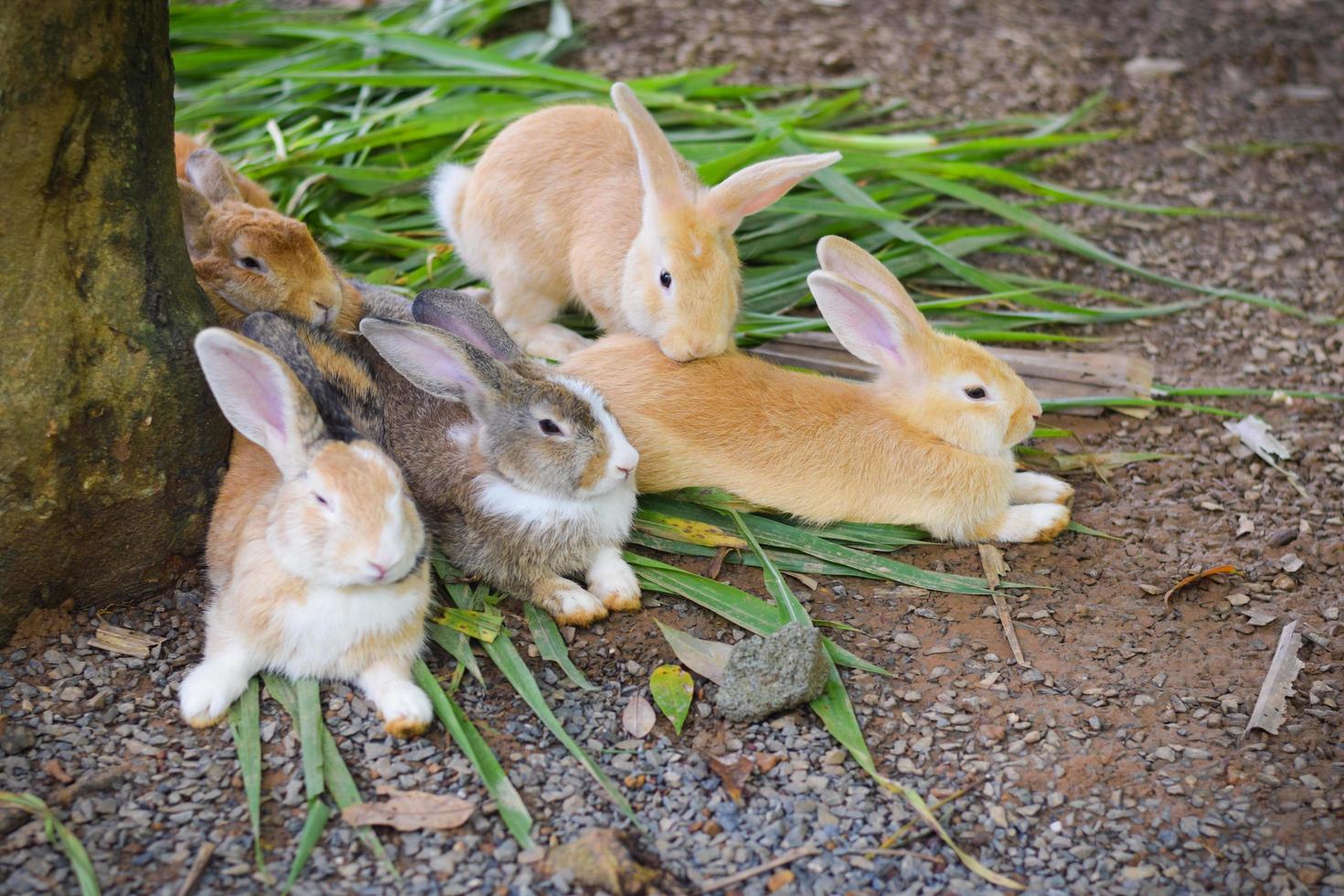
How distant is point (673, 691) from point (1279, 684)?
6.17 feet

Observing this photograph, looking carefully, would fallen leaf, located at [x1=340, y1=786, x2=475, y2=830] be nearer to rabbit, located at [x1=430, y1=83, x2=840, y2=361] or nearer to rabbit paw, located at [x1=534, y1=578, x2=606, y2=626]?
rabbit paw, located at [x1=534, y1=578, x2=606, y2=626]

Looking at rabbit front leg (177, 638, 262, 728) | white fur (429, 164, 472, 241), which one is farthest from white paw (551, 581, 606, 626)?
white fur (429, 164, 472, 241)

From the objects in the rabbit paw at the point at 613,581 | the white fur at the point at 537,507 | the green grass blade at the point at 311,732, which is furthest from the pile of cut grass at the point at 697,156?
the green grass blade at the point at 311,732

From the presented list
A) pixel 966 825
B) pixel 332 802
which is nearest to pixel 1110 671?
pixel 966 825

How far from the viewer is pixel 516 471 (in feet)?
13.2

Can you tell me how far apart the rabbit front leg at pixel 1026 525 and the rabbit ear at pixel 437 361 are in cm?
183

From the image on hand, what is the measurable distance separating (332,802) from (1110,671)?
7.83ft

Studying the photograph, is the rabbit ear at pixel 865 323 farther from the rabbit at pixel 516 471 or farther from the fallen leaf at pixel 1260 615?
the fallen leaf at pixel 1260 615

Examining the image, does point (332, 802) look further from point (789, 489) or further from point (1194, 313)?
point (1194, 313)

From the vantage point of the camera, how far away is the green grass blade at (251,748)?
128 inches

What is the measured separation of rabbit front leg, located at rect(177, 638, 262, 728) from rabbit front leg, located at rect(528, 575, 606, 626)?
0.89m

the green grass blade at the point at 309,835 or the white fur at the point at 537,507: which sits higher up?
the white fur at the point at 537,507

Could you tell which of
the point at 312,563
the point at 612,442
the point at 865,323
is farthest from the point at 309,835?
the point at 865,323

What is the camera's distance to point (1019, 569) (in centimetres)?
446
